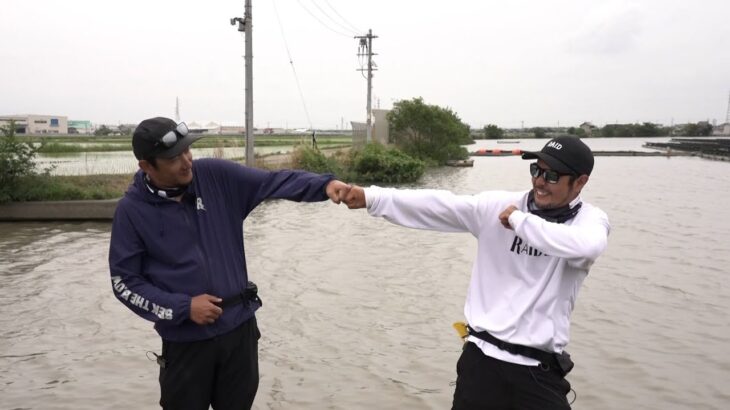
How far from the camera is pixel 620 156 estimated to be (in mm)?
63719

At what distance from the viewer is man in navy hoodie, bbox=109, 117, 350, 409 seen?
285 cm

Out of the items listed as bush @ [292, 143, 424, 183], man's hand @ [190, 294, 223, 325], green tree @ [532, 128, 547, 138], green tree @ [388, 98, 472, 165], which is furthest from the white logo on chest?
green tree @ [532, 128, 547, 138]

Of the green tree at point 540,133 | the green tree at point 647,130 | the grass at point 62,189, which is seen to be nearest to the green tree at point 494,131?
the green tree at point 540,133

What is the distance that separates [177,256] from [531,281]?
178 centimetres

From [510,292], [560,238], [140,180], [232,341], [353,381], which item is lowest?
[353,381]

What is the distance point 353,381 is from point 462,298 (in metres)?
3.30

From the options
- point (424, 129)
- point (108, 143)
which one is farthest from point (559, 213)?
point (108, 143)

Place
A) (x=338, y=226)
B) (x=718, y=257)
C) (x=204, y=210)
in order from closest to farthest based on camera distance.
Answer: (x=204, y=210), (x=718, y=257), (x=338, y=226)

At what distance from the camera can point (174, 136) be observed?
2.87m

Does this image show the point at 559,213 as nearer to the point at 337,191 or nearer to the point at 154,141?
the point at 337,191

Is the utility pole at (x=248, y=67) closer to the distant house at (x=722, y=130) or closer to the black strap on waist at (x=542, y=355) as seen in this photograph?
the black strap on waist at (x=542, y=355)

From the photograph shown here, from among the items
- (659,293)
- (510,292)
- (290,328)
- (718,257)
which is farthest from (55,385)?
(718,257)

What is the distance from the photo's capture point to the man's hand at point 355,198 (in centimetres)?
314

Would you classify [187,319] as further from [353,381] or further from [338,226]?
[338,226]
